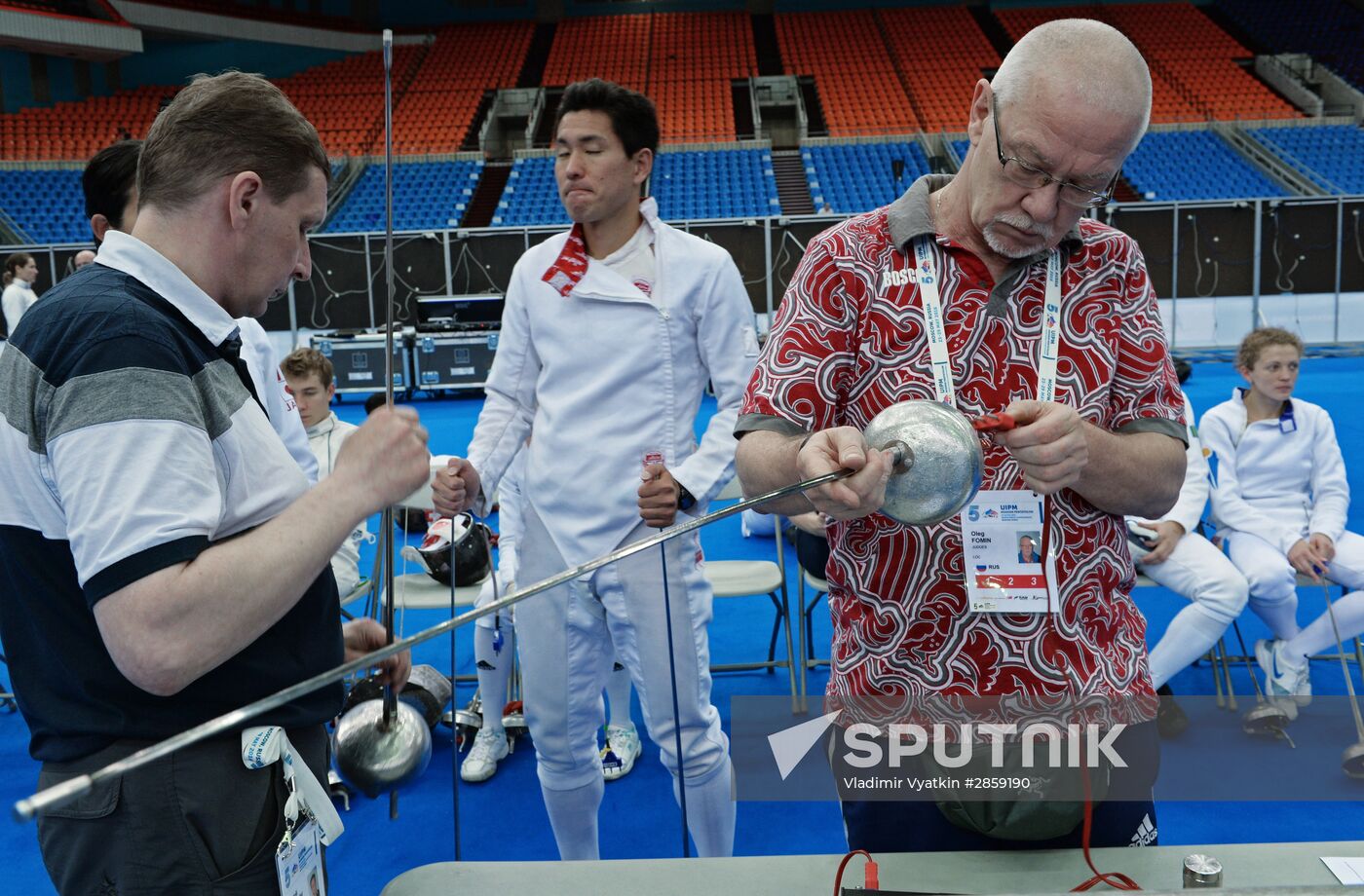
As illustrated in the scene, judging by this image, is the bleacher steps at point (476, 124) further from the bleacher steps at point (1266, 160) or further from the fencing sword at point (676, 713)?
the fencing sword at point (676, 713)

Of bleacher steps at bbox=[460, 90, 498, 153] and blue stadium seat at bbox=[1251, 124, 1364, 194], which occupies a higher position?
bleacher steps at bbox=[460, 90, 498, 153]

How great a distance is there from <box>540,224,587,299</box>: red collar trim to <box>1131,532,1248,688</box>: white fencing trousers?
1943mm

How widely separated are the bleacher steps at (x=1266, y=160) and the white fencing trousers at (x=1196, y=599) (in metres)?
12.6

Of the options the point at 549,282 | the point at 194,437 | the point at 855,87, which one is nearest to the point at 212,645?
the point at 194,437

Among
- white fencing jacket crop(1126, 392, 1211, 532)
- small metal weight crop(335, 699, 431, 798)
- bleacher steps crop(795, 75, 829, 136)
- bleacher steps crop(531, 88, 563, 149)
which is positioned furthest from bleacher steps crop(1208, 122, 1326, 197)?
small metal weight crop(335, 699, 431, 798)

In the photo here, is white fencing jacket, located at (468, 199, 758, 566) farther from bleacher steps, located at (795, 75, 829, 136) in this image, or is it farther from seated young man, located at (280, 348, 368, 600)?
bleacher steps, located at (795, 75, 829, 136)

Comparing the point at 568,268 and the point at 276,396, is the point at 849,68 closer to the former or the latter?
the point at 568,268

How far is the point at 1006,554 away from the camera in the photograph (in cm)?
120

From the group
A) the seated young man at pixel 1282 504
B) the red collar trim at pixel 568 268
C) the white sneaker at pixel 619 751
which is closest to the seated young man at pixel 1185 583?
the seated young man at pixel 1282 504

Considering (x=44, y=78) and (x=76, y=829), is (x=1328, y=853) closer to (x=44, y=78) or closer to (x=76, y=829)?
(x=76, y=829)

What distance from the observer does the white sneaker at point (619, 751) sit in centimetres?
299

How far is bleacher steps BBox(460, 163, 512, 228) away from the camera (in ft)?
50.1

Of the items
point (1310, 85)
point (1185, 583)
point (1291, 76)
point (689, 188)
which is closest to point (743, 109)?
point (689, 188)

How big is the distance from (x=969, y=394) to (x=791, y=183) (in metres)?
15.1
